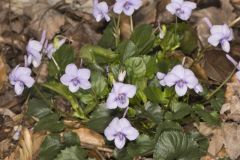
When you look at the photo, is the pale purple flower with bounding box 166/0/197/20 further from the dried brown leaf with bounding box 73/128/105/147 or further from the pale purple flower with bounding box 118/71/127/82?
the dried brown leaf with bounding box 73/128/105/147

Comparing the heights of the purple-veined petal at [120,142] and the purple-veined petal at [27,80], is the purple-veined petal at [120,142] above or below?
below

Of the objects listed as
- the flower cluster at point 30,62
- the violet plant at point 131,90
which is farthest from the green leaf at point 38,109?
the flower cluster at point 30,62

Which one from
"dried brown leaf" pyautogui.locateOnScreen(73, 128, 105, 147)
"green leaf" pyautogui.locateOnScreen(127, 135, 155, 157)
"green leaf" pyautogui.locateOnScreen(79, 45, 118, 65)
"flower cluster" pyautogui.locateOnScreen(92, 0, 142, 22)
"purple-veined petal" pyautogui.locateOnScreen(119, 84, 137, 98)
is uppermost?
"flower cluster" pyautogui.locateOnScreen(92, 0, 142, 22)

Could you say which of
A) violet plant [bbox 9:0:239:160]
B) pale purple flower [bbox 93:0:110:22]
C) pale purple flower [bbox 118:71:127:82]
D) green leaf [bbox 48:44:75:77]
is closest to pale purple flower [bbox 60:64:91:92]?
violet plant [bbox 9:0:239:160]

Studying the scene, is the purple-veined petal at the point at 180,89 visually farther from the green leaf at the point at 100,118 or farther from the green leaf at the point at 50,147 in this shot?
the green leaf at the point at 50,147

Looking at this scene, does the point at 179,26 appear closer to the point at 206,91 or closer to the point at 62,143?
the point at 206,91
